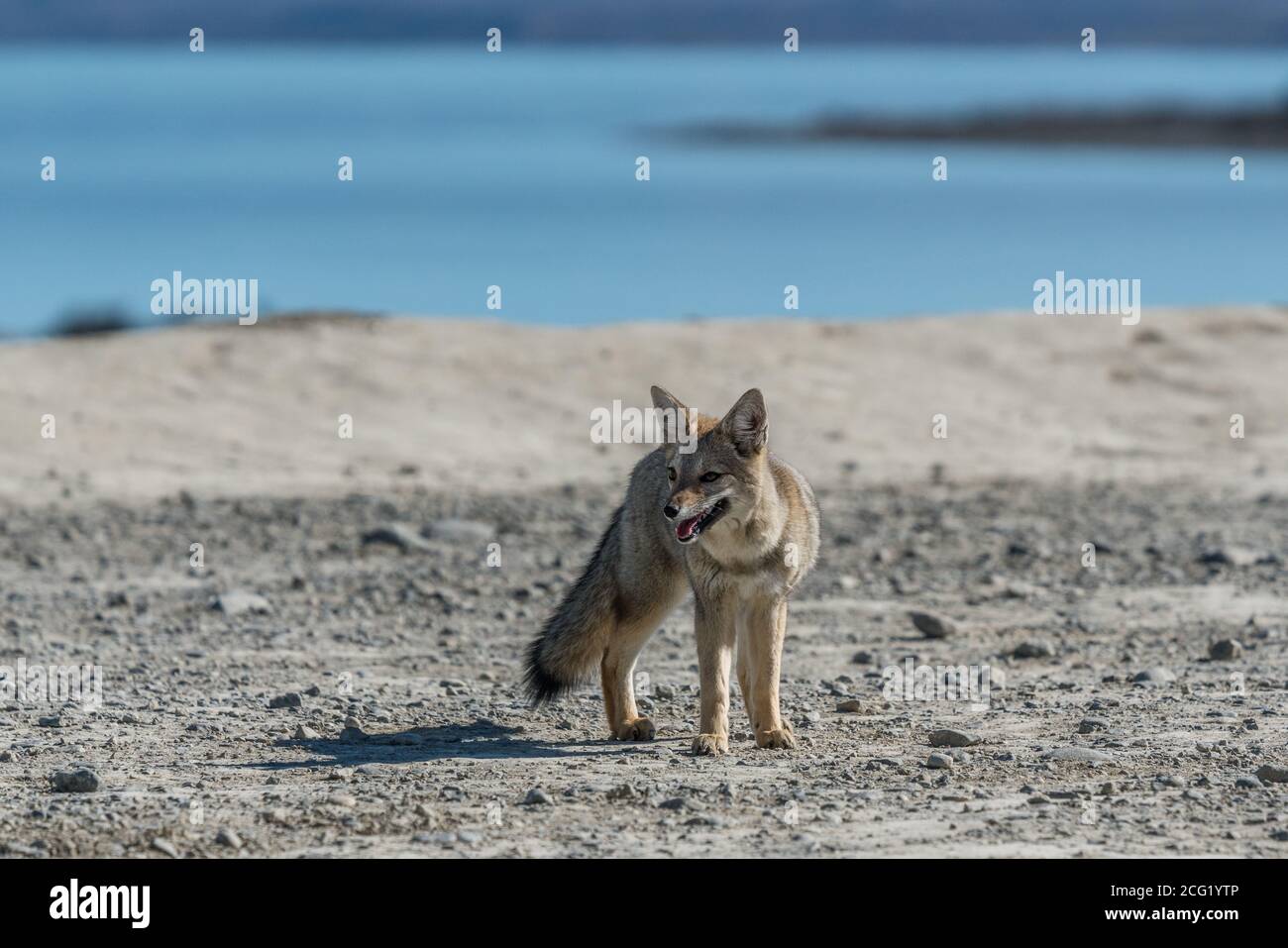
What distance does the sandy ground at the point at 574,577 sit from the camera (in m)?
6.17

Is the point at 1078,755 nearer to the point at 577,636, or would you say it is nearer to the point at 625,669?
the point at 625,669

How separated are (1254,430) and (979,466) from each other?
278 centimetres

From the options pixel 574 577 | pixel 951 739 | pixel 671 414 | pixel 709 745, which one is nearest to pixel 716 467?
pixel 671 414

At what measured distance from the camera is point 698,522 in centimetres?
684

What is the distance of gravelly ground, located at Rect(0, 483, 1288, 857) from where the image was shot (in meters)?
5.97

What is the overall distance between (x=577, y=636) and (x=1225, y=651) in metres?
3.21

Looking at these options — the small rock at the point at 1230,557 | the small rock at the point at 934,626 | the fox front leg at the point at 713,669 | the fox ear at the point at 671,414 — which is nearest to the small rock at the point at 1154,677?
the small rock at the point at 934,626

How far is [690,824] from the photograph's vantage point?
19.6ft

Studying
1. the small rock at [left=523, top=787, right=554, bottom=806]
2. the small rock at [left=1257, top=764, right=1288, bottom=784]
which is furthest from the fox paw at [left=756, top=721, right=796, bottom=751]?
the small rock at [left=1257, top=764, right=1288, bottom=784]

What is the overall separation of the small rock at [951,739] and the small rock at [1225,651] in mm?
2108

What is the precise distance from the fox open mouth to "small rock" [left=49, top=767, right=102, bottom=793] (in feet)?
7.03
